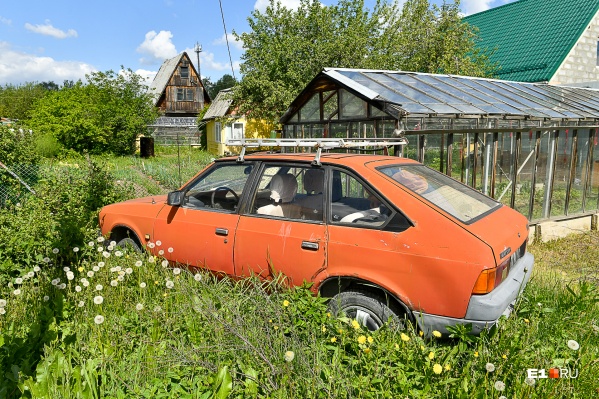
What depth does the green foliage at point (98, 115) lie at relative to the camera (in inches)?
933

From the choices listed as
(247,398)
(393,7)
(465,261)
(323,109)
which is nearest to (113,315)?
(247,398)

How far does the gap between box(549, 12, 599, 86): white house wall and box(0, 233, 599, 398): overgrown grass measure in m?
19.8

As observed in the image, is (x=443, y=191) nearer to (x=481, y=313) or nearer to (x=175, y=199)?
(x=481, y=313)

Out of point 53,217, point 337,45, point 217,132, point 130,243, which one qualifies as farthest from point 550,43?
point 53,217

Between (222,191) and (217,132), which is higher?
(217,132)

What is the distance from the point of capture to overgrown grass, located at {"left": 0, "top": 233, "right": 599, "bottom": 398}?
A: 249 cm

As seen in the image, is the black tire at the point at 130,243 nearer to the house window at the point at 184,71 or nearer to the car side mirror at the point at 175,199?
the car side mirror at the point at 175,199

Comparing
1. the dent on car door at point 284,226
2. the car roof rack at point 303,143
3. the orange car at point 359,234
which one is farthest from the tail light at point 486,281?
the car roof rack at point 303,143

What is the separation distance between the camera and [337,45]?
2177cm

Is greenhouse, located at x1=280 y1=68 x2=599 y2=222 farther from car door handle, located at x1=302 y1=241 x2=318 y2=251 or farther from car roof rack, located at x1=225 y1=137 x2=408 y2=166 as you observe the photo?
car door handle, located at x1=302 y1=241 x2=318 y2=251

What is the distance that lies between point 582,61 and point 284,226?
2242 centimetres

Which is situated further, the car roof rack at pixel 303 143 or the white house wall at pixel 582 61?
the white house wall at pixel 582 61

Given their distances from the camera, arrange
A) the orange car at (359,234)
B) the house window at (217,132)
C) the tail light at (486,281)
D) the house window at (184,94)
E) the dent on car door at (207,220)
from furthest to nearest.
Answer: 1. the house window at (184,94)
2. the house window at (217,132)
3. the dent on car door at (207,220)
4. the orange car at (359,234)
5. the tail light at (486,281)

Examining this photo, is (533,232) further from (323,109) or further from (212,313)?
(212,313)
